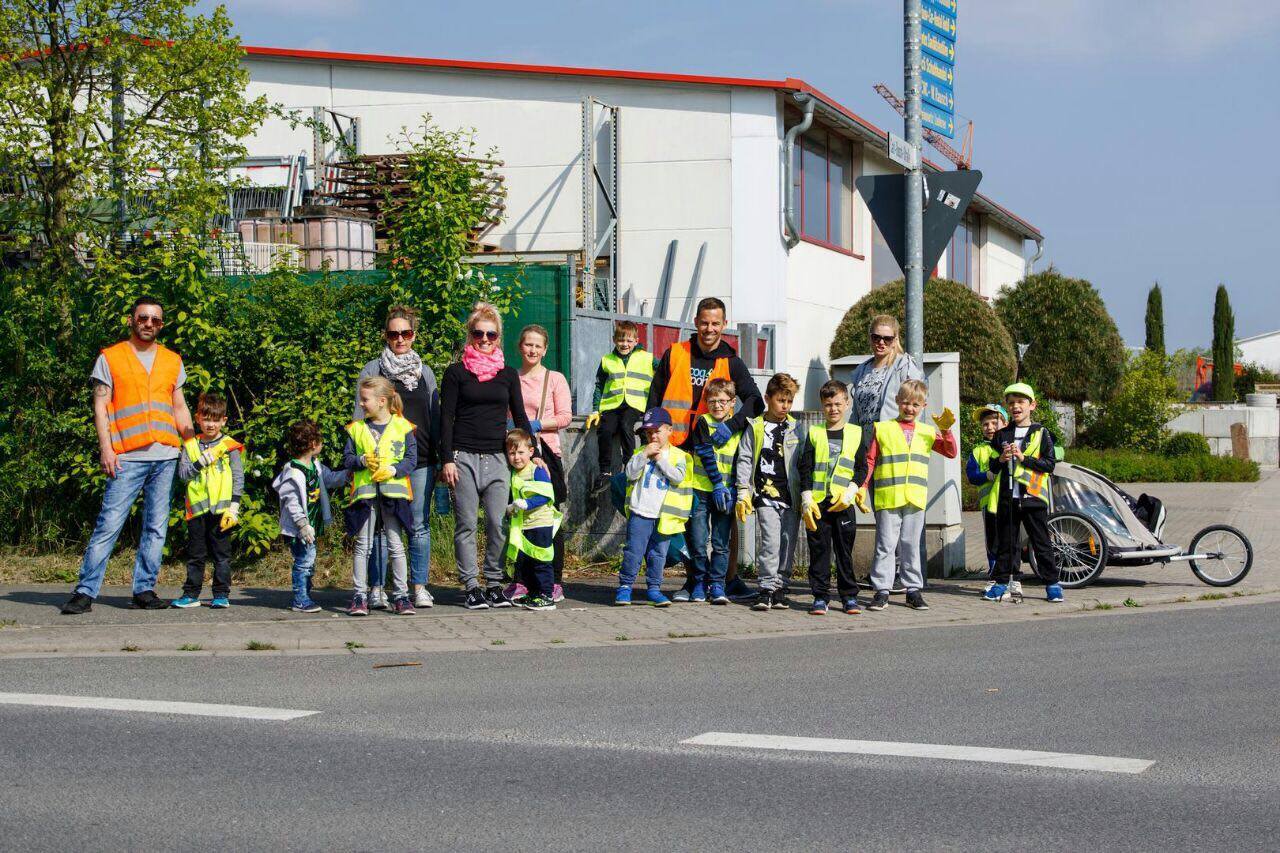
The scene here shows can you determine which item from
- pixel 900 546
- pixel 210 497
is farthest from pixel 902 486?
pixel 210 497

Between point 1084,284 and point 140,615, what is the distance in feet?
89.4

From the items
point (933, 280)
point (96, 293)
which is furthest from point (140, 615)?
point (933, 280)

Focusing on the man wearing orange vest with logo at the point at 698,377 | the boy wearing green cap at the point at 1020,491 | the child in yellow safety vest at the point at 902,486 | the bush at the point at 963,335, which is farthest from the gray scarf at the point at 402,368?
the bush at the point at 963,335

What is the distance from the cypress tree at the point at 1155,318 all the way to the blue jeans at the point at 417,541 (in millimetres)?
66039

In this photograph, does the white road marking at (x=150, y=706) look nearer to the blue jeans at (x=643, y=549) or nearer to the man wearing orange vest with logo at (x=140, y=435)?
the man wearing orange vest with logo at (x=140, y=435)

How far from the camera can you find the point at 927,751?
565cm

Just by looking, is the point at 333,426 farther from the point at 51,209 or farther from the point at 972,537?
the point at 972,537

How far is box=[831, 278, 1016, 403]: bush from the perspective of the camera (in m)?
24.1

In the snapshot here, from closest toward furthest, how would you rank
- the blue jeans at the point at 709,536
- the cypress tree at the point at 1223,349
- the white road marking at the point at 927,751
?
the white road marking at the point at 927,751 < the blue jeans at the point at 709,536 < the cypress tree at the point at 1223,349

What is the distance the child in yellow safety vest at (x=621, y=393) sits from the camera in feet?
36.3

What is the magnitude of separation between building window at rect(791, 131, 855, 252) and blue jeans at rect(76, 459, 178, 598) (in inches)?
605

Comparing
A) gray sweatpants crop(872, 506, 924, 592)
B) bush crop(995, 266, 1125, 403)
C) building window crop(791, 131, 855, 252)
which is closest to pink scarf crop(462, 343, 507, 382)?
gray sweatpants crop(872, 506, 924, 592)

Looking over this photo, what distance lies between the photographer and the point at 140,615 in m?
9.30

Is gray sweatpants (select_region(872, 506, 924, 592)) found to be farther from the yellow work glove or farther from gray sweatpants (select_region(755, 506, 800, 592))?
the yellow work glove
